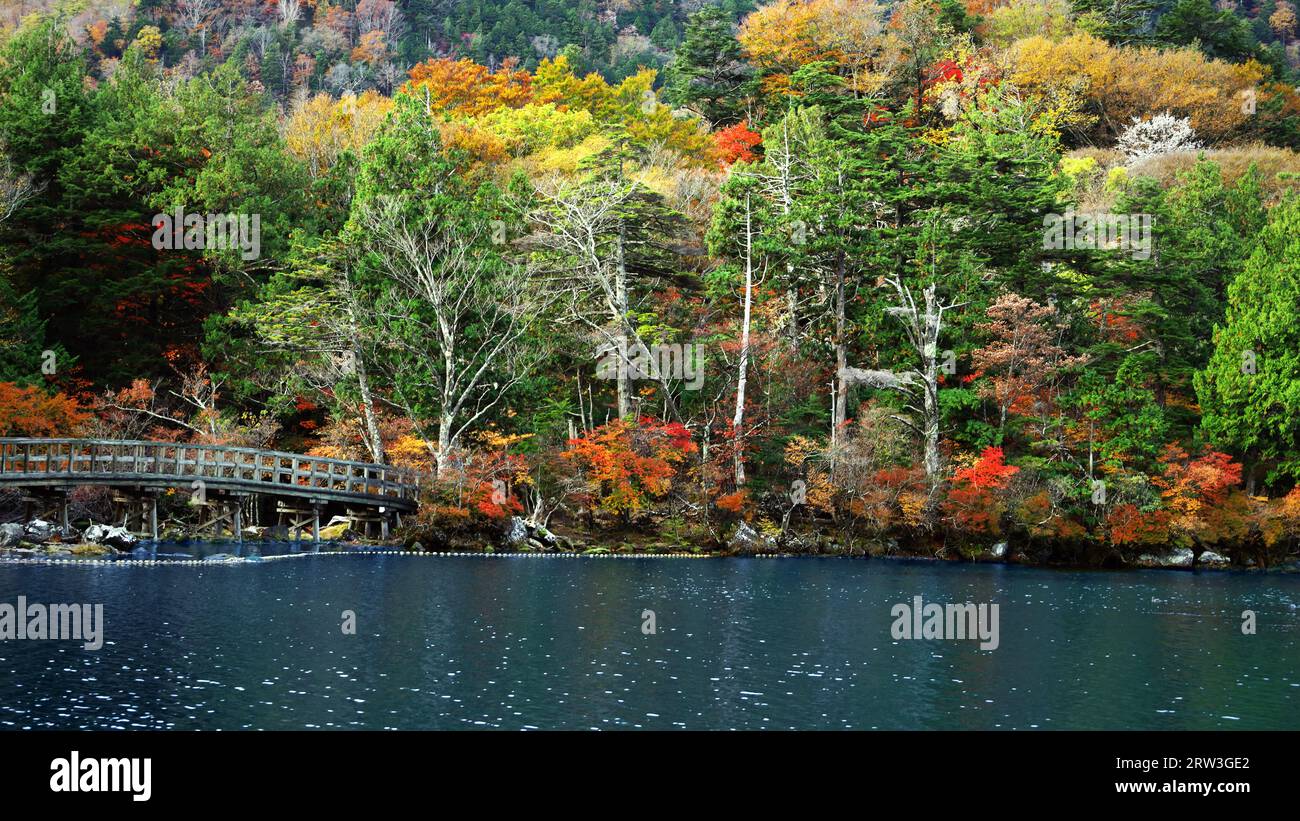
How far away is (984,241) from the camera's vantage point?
40.7m

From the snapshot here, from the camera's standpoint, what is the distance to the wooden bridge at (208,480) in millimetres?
31578

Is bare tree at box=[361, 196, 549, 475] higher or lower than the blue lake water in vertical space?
higher

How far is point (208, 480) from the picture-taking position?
109 ft

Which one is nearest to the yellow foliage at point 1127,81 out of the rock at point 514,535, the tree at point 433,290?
the tree at point 433,290

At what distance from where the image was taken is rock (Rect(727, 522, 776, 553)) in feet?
127

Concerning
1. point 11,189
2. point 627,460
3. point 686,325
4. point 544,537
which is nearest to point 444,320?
point 627,460

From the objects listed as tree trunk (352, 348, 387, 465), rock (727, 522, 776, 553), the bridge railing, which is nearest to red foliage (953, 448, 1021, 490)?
rock (727, 522, 776, 553)

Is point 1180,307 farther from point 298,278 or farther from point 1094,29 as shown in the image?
point 298,278

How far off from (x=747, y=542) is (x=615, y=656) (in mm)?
18576

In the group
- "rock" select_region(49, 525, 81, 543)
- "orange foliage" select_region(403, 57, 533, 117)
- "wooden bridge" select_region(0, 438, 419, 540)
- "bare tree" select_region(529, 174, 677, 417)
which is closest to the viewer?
"wooden bridge" select_region(0, 438, 419, 540)

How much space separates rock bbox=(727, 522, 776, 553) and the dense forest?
0.19 meters

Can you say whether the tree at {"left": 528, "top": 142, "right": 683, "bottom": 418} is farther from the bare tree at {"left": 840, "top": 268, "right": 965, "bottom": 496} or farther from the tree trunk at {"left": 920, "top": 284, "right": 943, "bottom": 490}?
the tree trunk at {"left": 920, "top": 284, "right": 943, "bottom": 490}

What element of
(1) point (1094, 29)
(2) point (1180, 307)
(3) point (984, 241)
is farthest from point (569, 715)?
(1) point (1094, 29)

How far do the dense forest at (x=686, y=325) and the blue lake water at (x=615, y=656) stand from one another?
23.7ft
